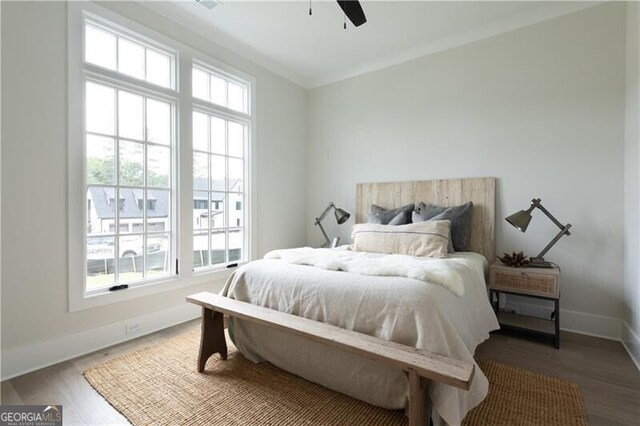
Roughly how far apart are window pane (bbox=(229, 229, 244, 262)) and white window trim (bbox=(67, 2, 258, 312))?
9cm

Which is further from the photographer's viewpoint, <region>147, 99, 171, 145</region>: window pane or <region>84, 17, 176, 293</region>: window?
<region>147, 99, 171, 145</region>: window pane

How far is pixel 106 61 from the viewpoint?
244cm

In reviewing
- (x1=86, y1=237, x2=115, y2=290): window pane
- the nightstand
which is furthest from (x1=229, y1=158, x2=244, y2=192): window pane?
the nightstand

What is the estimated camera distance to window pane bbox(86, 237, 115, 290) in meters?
2.36

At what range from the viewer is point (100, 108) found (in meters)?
2.42

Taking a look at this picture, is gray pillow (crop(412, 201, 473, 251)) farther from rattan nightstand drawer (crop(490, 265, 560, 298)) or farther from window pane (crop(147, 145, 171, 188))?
window pane (crop(147, 145, 171, 188))

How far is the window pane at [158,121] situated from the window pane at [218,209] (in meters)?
0.73

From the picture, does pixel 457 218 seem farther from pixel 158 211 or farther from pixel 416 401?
pixel 158 211

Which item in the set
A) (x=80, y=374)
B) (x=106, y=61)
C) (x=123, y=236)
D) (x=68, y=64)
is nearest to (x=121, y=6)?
(x=106, y=61)

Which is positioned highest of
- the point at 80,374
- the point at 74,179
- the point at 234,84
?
the point at 234,84

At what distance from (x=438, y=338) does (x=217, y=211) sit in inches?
103

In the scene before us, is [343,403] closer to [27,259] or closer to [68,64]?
[27,259]

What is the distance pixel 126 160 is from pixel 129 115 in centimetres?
39

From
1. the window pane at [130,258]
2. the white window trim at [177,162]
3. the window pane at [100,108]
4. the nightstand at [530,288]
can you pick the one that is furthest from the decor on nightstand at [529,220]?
the window pane at [100,108]
